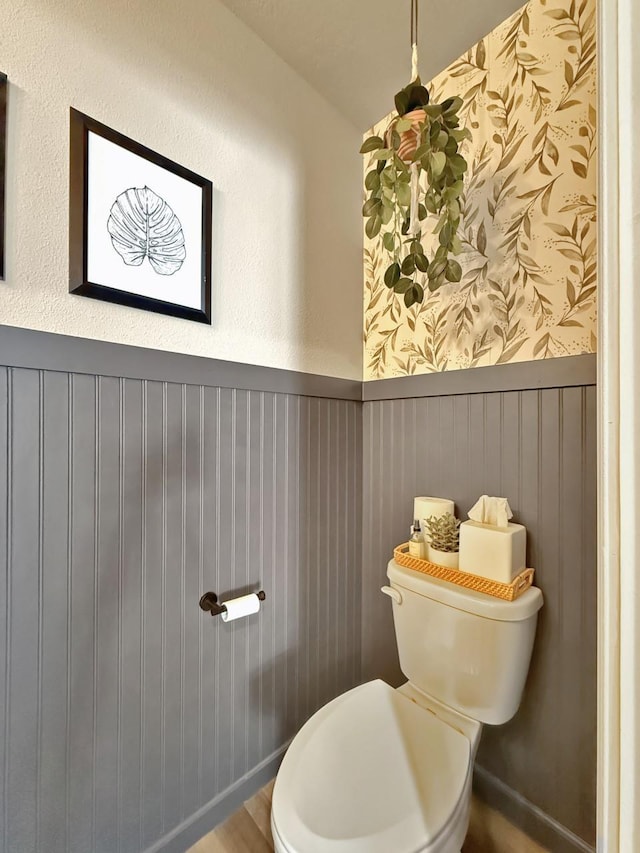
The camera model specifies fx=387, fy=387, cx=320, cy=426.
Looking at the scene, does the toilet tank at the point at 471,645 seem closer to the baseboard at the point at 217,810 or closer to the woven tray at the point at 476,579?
the woven tray at the point at 476,579

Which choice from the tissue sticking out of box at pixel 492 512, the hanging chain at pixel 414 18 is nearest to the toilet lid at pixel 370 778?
the tissue sticking out of box at pixel 492 512

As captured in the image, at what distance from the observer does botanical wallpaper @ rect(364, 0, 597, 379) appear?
0.98 m

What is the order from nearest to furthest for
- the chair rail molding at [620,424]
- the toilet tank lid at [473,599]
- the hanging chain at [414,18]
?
1. the chair rail molding at [620,424]
2. the toilet tank lid at [473,599]
3. the hanging chain at [414,18]

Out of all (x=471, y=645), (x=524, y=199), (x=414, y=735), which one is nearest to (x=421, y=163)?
(x=524, y=199)

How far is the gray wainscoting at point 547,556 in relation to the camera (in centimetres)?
97

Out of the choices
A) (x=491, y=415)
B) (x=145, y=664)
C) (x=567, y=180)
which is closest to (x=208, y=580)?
(x=145, y=664)

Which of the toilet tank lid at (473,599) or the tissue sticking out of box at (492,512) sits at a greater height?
the tissue sticking out of box at (492,512)

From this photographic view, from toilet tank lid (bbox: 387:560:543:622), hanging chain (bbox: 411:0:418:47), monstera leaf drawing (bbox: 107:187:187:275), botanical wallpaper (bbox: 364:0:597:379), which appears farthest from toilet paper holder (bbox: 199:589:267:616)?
hanging chain (bbox: 411:0:418:47)

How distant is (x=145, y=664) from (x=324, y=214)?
145 cm

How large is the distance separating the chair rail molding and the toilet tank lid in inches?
27.0

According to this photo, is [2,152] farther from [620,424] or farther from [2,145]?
[620,424]

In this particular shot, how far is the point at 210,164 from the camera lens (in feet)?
3.47

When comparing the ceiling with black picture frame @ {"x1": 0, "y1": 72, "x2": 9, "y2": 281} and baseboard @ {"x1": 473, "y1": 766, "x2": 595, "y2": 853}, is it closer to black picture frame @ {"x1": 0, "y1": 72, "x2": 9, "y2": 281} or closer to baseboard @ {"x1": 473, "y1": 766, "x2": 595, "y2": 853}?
black picture frame @ {"x1": 0, "y1": 72, "x2": 9, "y2": 281}

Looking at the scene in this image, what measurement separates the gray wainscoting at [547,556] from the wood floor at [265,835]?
0.04m
